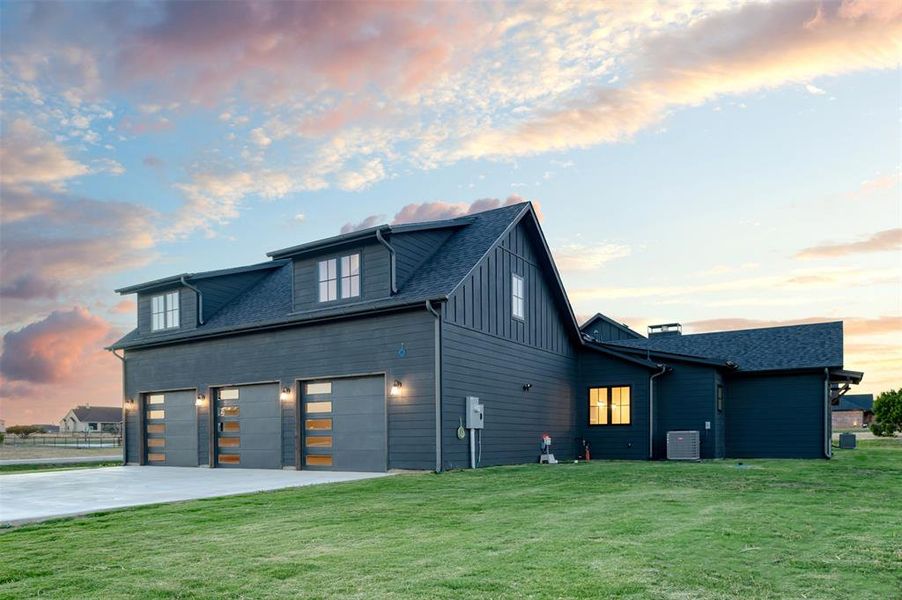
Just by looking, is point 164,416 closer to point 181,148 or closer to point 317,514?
point 181,148

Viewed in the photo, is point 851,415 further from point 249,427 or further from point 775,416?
point 249,427

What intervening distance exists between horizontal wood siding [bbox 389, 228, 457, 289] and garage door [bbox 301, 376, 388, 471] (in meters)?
2.70

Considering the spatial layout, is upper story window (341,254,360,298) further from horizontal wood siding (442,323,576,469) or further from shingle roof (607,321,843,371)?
shingle roof (607,321,843,371)

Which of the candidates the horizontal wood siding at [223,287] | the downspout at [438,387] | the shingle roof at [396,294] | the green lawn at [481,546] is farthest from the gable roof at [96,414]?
the green lawn at [481,546]

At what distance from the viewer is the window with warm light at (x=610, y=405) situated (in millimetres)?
21828

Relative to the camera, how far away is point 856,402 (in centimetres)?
9519

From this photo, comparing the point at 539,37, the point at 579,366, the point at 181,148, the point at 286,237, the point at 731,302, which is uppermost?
the point at 539,37

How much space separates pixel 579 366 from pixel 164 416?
13.4 meters

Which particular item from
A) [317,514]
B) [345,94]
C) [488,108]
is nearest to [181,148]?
[345,94]

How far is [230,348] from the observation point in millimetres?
20266

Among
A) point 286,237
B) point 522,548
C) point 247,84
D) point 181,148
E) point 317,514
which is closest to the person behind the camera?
point 522,548

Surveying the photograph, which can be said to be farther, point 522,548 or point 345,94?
point 345,94

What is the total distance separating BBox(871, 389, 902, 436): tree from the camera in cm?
4159

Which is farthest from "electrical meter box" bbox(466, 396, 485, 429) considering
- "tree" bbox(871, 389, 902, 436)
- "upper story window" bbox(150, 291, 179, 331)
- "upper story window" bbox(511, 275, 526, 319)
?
"tree" bbox(871, 389, 902, 436)
